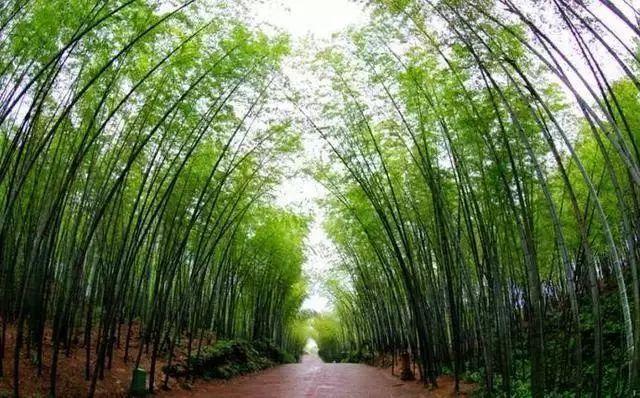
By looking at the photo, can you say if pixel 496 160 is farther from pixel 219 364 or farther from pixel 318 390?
pixel 219 364

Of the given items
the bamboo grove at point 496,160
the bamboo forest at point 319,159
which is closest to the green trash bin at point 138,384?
the bamboo forest at point 319,159

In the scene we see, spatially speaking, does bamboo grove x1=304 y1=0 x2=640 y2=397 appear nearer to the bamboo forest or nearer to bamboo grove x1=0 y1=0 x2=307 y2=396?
the bamboo forest

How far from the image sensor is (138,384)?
20.7 feet

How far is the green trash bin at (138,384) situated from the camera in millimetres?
6270

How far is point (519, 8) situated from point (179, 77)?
13.7 feet

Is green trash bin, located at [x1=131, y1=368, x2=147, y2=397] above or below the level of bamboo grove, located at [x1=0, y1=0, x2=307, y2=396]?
below

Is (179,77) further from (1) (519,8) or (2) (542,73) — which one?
(2) (542,73)

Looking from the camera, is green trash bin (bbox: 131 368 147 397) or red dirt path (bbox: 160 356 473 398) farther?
red dirt path (bbox: 160 356 473 398)

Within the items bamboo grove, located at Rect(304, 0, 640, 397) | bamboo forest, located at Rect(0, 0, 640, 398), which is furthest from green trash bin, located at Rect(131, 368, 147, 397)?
bamboo grove, located at Rect(304, 0, 640, 397)

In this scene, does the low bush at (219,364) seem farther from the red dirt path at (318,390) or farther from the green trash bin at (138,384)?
the green trash bin at (138,384)

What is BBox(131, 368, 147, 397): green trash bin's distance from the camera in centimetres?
627

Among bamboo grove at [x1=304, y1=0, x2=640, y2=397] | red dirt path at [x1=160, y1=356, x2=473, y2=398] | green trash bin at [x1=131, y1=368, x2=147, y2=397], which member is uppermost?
bamboo grove at [x1=304, y1=0, x2=640, y2=397]

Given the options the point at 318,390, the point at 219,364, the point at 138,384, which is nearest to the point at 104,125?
the point at 138,384

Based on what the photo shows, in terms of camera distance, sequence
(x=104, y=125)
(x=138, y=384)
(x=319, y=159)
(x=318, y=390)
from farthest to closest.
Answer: (x=319, y=159)
(x=318, y=390)
(x=138, y=384)
(x=104, y=125)
